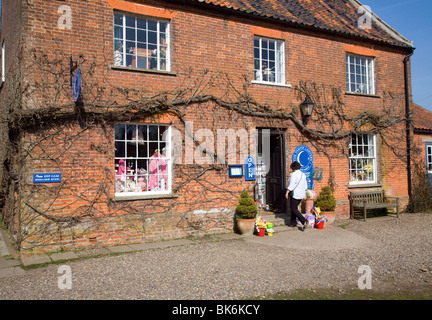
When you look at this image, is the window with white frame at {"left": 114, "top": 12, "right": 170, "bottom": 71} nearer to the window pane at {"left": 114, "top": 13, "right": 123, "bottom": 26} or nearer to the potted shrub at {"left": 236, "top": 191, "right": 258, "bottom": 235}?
the window pane at {"left": 114, "top": 13, "right": 123, "bottom": 26}

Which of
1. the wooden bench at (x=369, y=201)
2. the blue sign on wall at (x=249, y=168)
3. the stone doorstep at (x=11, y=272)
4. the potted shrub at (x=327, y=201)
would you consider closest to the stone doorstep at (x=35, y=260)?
the stone doorstep at (x=11, y=272)

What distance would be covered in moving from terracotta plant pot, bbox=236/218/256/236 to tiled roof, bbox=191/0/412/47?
5980 mm

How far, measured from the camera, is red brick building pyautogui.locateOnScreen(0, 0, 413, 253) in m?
7.95

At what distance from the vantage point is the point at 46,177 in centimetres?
781

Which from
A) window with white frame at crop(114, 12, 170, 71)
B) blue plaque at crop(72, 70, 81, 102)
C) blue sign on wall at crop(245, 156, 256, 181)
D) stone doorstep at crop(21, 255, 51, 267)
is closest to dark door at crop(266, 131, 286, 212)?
blue sign on wall at crop(245, 156, 256, 181)

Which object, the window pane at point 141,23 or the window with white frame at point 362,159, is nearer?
the window pane at point 141,23

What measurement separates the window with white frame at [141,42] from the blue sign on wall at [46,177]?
10.1 feet

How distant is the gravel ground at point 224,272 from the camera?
5.48 meters

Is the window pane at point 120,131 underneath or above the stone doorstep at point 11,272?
above

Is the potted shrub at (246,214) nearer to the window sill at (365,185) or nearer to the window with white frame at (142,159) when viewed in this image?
the window with white frame at (142,159)

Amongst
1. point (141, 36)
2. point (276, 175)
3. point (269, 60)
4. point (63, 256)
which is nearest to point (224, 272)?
point (63, 256)

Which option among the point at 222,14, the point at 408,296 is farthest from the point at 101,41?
the point at 408,296

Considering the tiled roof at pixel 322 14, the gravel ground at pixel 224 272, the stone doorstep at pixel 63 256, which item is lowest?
the gravel ground at pixel 224 272

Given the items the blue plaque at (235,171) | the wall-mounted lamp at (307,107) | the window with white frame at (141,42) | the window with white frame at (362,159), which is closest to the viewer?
the window with white frame at (141,42)
